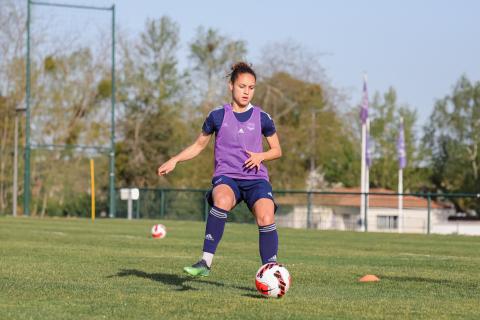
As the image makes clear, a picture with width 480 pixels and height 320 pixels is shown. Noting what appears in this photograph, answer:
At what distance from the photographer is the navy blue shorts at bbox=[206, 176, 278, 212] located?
27.3ft

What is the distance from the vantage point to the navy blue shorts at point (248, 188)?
833 centimetres

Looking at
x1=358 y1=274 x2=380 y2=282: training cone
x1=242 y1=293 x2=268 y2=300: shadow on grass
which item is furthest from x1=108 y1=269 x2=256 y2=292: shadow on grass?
x1=358 y1=274 x2=380 y2=282: training cone

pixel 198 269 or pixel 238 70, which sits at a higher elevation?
pixel 238 70

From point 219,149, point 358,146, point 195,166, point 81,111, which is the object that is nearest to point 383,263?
point 219,149

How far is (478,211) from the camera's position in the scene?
3189 inches

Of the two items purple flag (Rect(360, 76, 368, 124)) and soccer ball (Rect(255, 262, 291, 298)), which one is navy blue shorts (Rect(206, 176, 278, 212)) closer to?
soccer ball (Rect(255, 262, 291, 298))

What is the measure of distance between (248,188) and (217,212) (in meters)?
0.34

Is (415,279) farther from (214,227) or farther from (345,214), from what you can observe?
(345,214)

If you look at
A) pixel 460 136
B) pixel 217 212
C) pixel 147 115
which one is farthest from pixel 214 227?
pixel 460 136

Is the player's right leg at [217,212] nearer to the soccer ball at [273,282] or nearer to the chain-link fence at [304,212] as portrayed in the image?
the soccer ball at [273,282]

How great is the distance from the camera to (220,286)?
877cm

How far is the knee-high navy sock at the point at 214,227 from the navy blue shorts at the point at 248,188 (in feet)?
0.55

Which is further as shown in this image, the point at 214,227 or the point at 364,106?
the point at 364,106

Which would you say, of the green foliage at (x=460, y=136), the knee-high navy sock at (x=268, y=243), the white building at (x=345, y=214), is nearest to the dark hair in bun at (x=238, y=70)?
the knee-high navy sock at (x=268, y=243)
